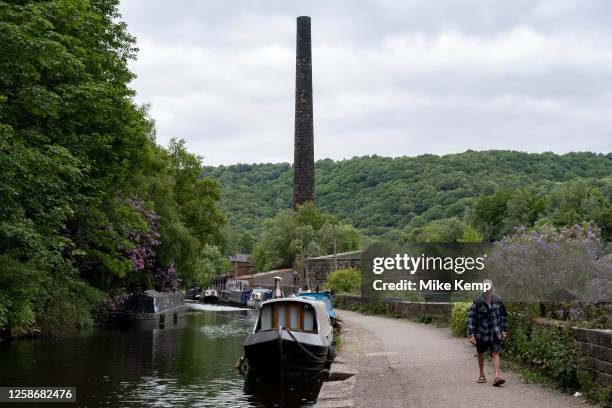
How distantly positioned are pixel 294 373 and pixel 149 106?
28.3 meters

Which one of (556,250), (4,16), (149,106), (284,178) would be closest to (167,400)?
(556,250)

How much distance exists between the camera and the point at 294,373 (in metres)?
18.9

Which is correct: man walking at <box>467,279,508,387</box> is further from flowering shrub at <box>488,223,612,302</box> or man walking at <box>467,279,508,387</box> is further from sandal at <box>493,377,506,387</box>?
flowering shrub at <box>488,223,612,302</box>

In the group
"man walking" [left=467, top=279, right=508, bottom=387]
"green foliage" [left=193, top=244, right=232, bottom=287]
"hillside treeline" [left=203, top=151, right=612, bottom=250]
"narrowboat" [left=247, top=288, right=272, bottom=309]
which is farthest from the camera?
"green foliage" [left=193, top=244, right=232, bottom=287]

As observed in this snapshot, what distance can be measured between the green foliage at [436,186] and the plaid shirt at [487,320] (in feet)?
262

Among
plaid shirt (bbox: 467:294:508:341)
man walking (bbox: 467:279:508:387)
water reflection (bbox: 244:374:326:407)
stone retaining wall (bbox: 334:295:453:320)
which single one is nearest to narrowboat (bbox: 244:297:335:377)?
water reflection (bbox: 244:374:326:407)

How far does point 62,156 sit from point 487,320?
14.0 metres

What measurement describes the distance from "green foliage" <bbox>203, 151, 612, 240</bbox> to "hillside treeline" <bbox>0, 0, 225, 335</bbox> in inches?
2660

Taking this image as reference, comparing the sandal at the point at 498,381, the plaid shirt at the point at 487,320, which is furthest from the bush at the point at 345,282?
the sandal at the point at 498,381

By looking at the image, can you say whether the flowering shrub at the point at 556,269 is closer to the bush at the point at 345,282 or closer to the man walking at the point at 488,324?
the man walking at the point at 488,324

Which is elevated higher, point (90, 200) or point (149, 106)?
point (149, 106)

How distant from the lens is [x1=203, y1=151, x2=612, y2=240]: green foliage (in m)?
95.8

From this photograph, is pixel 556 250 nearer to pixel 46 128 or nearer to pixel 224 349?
pixel 224 349

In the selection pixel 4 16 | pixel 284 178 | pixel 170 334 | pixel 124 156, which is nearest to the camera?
pixel 4 16
